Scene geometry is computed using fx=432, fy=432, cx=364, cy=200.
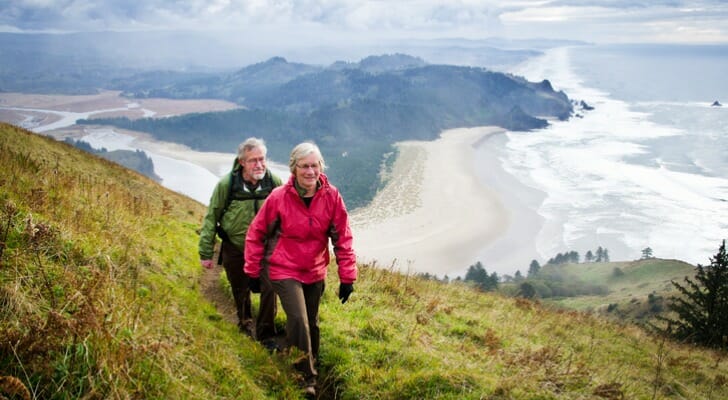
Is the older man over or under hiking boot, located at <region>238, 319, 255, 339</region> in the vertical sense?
over

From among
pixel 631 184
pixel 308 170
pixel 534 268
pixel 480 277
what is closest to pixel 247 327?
pixel 308 170

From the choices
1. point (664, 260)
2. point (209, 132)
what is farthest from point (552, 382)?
point (209, 132)

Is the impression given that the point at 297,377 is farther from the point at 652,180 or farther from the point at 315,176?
the point at 652,180

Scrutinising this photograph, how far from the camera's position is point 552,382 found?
15.1 feet

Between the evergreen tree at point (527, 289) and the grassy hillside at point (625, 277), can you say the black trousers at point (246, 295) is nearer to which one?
the grassy hillside at point (625, 277)

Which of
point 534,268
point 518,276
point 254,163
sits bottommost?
point 518,276

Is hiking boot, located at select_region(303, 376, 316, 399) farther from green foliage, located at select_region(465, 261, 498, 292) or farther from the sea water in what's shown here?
the sea water

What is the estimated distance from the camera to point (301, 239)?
439cm

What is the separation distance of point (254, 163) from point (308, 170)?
1.32 meters

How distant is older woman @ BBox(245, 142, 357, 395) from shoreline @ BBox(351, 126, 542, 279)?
1272 inches

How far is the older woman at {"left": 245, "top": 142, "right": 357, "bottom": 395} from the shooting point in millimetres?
4324

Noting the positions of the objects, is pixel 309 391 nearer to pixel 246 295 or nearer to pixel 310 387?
pixel 310 387

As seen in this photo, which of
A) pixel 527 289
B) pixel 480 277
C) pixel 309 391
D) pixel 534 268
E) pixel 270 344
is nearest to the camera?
pixel 309 391

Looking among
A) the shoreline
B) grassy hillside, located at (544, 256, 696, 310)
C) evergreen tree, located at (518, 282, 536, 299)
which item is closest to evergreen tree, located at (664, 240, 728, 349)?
the shoreline
